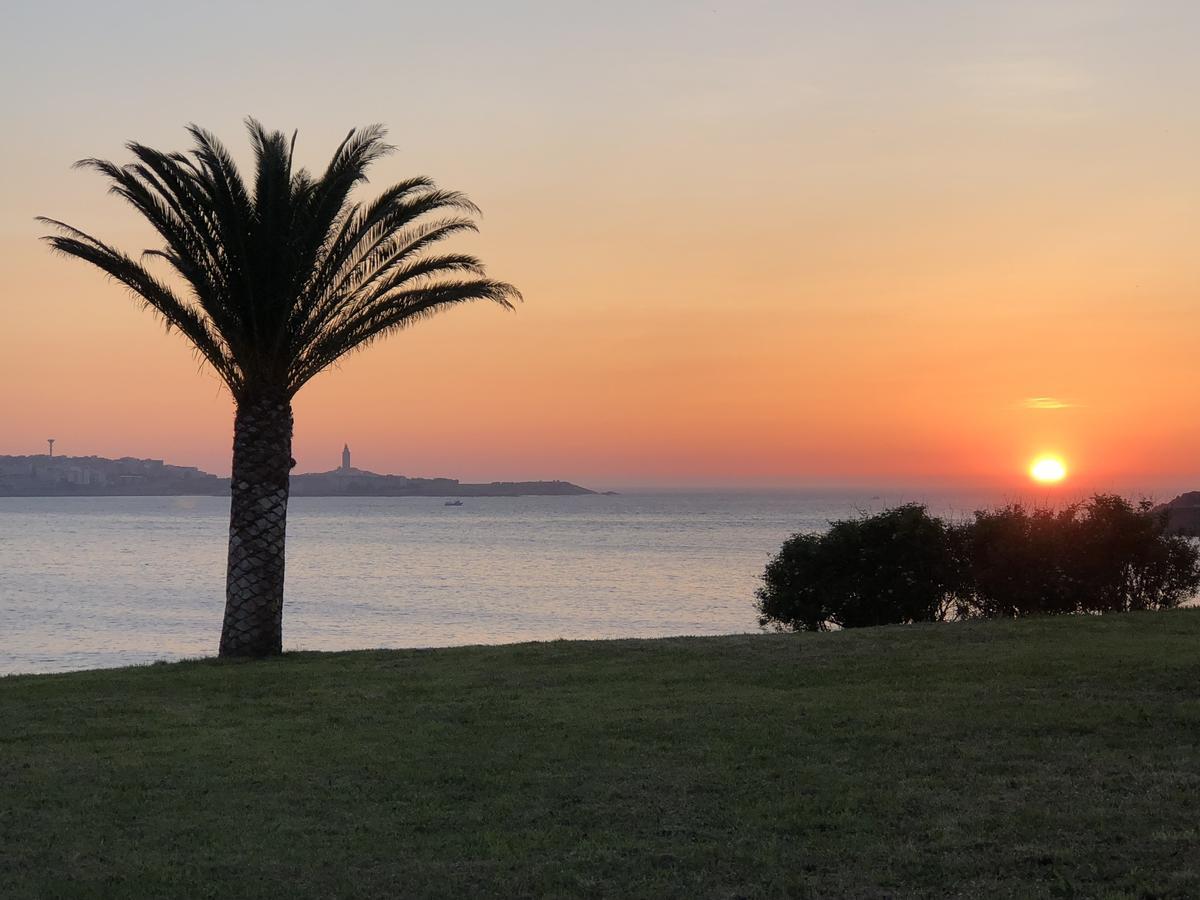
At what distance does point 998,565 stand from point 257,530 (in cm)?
1264

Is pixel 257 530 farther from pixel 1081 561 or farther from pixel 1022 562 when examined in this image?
pixel 1081 561

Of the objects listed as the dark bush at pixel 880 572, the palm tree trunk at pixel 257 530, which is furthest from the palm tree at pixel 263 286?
the dark bush at pixel 880 572

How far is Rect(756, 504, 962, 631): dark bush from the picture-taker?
71.5 ft

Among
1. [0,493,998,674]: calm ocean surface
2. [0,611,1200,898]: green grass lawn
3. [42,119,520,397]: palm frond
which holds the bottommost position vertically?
[0,493,998,674]: calm ocean surface

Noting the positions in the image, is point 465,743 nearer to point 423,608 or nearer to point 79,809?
point 79,809

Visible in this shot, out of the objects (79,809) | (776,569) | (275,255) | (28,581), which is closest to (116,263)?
(275,255)

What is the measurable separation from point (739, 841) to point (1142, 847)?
2223 millimetres

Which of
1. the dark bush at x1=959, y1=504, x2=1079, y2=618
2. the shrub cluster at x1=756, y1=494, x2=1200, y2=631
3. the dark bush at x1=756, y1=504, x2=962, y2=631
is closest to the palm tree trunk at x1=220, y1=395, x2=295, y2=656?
the dark bush at x1=756, y1=504, x2=962, y2=631

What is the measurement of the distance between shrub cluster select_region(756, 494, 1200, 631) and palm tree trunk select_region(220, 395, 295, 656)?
9.77m

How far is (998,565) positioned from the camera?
21.4 metres

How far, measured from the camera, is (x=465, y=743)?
10.2 m

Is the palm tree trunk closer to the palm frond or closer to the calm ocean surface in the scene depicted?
the palm frond

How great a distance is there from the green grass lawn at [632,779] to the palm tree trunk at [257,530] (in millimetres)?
2990

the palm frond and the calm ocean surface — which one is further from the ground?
the palm frond
